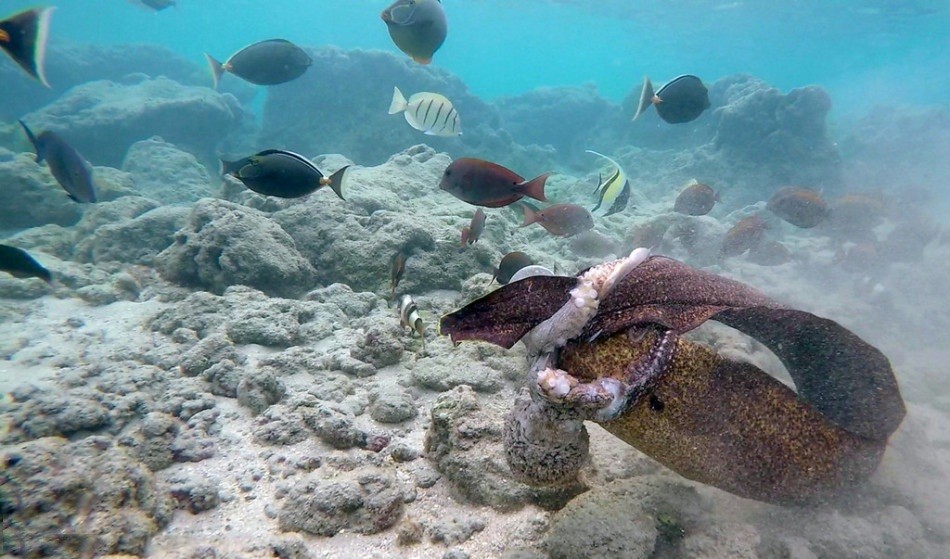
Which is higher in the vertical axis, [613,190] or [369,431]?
[613,190]

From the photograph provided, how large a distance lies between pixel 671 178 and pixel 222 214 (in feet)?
54.1

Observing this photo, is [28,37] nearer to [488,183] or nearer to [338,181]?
[338,181]

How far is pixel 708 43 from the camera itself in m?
61.9

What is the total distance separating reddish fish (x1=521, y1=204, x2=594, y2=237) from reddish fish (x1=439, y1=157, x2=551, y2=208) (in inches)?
57.9

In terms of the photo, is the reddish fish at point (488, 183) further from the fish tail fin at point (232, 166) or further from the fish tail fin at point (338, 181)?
the fish tail fin at point (232, 166)

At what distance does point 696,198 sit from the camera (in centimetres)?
698

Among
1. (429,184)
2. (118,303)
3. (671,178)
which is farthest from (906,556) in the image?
(671,178)

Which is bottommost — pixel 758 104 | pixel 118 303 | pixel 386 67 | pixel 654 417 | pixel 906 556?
pixel 118 303

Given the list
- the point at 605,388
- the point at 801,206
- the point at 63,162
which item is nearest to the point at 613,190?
the point at 605,388

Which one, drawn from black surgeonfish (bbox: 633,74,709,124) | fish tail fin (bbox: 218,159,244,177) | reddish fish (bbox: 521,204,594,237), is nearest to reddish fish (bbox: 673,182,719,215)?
black surgeonfish (bbox: 633,74,709,124)

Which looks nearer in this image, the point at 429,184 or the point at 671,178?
the point at 429,184

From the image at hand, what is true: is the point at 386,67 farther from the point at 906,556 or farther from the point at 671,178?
the point at 906,556

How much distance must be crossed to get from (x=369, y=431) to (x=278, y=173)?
2202 mm

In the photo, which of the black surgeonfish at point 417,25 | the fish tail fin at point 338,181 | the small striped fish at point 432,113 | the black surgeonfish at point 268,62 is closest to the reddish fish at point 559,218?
the small striped fish at point 432,113
